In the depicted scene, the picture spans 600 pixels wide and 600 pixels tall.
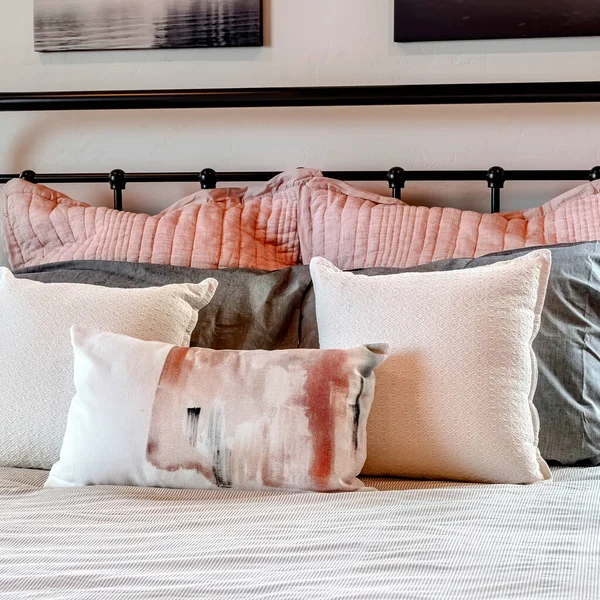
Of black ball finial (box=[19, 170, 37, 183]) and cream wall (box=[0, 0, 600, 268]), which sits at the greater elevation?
cream wall (box=[0, 0, 600, 268])

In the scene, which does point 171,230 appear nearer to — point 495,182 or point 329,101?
point 329,101

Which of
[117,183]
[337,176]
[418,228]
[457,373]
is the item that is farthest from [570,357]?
[117,183]

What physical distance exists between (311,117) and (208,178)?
0.29 metres

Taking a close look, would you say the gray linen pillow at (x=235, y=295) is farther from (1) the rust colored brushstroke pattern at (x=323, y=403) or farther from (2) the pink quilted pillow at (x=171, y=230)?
(1) the rust colored brushstroke pattern at (x=323, y=403)

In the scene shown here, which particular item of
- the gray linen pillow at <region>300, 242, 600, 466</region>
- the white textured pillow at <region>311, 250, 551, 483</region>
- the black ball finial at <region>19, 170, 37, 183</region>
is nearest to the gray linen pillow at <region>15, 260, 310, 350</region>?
the white textured pillow at <region>311, 250, 551, 483</region>

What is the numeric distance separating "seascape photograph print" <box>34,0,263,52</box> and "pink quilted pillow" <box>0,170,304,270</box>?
16.0 inches

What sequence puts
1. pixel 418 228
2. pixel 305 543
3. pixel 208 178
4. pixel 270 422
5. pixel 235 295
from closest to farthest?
1. pixel 305 543
2. pixel 270 422
3. pixel 235 295
4. pixel 418 228
5. pixel 208 178

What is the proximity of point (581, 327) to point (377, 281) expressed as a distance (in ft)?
1.18

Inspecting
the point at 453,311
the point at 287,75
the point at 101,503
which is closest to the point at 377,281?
the point at 453,311

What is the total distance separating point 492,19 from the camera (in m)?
1.84

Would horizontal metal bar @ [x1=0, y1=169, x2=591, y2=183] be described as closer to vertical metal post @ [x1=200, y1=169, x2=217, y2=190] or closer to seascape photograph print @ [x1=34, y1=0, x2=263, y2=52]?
vertical metal post @ [x1=200, y1=169, x2=217, y2=190]

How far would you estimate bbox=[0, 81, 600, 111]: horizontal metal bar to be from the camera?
68.5 inches

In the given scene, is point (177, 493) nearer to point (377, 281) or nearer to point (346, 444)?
point (346, 444)

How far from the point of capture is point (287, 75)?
1954 millimetres
